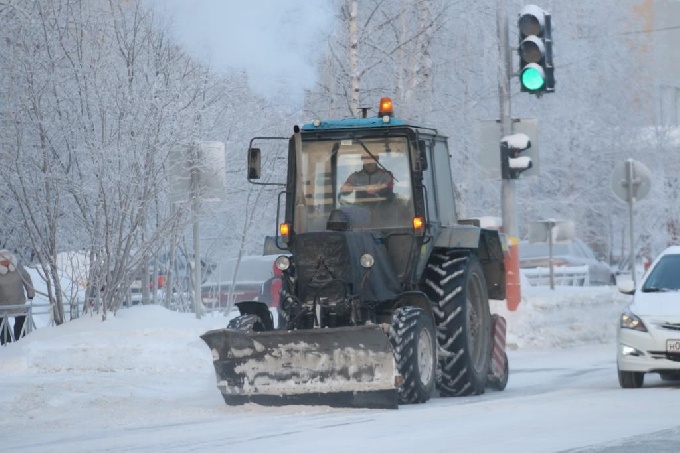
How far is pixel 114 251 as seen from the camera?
759 inches

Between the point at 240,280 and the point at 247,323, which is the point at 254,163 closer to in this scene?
the point at 247,323

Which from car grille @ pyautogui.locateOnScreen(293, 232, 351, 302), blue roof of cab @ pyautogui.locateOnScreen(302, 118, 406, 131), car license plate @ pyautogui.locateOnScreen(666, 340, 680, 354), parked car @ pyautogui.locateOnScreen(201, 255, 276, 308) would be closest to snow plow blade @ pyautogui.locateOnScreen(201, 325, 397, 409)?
car grille @ pyautogui.locateOnScreen(293, 232, 351, 302)

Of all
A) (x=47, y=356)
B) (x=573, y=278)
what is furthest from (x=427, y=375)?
(x=573, y=278)

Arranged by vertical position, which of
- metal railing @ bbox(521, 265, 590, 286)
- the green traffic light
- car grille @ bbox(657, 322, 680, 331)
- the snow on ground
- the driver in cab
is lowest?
the snow on ground

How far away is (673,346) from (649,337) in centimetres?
25

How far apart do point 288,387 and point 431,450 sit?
3450 mm

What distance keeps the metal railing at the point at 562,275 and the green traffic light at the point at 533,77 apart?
19776mm

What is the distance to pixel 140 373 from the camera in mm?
17406

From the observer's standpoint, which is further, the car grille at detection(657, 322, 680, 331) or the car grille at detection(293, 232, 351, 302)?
the car grille at detection(657, 322, 680, 331)

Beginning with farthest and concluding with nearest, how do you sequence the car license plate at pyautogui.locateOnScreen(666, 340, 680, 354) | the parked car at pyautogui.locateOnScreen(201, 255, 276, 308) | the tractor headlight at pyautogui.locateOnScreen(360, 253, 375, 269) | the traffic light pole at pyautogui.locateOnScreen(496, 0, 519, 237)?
the parked car at pyautogui.locateOnScreen(201, 255, 276, 308)
the traffic light pole at pyautogui.locateOnScreen(496, 0, 519, 237)
the car license plate at pyautogui.locateOnScreen(666, 340, 680, 354)
the tractor headlight at pyautogui.locateOnScreen(360, 253, 375, 269)

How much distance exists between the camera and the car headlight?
48.8ft

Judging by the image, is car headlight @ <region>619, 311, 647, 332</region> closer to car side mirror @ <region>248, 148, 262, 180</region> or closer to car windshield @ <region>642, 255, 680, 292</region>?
car windshield @ <region>642, 255, 680, 292</region>

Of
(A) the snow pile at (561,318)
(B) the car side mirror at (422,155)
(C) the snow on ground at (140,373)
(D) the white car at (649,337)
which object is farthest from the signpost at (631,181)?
(B) the car side mirror at (422,155)

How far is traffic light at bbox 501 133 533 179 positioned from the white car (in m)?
5.14
